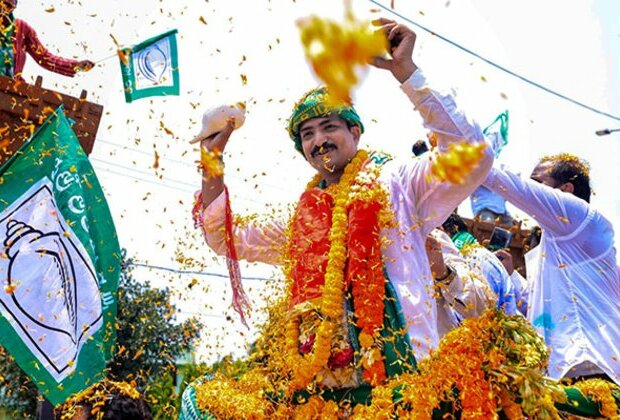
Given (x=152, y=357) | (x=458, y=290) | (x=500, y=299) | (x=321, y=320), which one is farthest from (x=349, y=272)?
(x=152, y=357)

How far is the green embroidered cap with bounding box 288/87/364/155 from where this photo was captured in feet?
11.5

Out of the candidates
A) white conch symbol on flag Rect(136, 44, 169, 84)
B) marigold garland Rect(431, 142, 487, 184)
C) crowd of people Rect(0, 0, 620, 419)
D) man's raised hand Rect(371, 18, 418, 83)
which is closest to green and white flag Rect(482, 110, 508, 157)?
crowd of people Rect(0, 0, 620, 419)

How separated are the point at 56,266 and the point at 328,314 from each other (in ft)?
8.05

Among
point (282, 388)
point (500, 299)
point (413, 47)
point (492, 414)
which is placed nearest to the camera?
point (492, 414)

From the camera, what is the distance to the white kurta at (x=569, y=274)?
12.0 ft

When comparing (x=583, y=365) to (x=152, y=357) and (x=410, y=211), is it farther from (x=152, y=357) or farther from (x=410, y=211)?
(x=152, y=357)

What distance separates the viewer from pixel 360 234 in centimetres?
314

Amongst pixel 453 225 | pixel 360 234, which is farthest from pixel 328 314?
pixel 453 225

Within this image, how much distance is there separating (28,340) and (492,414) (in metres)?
3.02

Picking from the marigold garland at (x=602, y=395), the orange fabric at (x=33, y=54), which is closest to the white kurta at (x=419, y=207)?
the marigold garland at (x=602, y=395)

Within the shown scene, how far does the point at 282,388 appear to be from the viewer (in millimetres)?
3131

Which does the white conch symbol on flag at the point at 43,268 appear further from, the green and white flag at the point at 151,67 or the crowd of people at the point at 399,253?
the green and white flag at the point at 151,67

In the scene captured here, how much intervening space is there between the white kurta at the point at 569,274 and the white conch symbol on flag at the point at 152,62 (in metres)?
2.77

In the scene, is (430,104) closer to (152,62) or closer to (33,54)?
(152,62)
